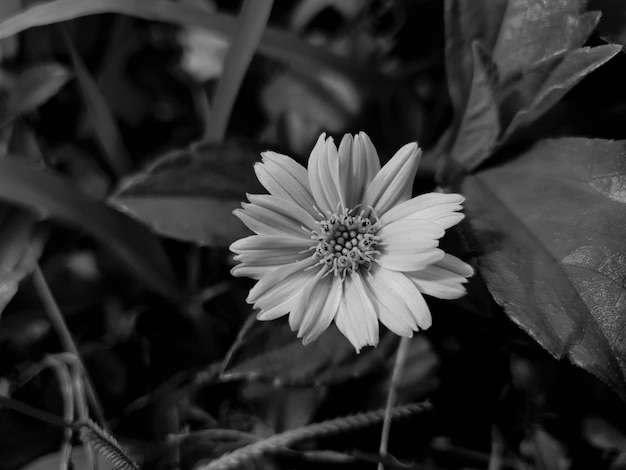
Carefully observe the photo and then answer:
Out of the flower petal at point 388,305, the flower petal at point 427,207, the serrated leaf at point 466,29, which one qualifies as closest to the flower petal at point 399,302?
the flower petal at point 388,305

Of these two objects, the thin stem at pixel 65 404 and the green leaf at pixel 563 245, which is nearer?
the green leaf at pixel 563 245

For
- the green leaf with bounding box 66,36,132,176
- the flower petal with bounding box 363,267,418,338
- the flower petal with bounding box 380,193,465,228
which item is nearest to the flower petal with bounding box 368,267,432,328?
the flower petal with bounding box 363,267,418,338

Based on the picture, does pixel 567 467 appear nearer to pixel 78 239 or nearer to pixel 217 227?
pixel 217 227

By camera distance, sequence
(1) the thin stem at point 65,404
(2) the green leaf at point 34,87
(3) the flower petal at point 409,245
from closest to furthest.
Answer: (3) the flower petal at point 409,245, (1) the thin stem at point 65,404, (2) the green leaf at point 34,87

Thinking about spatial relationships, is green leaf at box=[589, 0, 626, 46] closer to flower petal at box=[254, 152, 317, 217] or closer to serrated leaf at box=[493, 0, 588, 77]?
serrated leaf at box=[493, 0, 588, 77]

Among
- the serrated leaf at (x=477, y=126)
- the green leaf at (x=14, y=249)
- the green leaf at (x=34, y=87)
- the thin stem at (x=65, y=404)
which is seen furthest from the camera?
the green leaf at (x=34, y=87)

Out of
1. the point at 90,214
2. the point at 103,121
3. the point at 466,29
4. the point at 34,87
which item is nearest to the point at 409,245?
the point at 466,29

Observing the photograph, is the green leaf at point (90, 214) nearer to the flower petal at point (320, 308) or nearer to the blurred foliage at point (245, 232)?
the blurred foliage at point (245, 232)
